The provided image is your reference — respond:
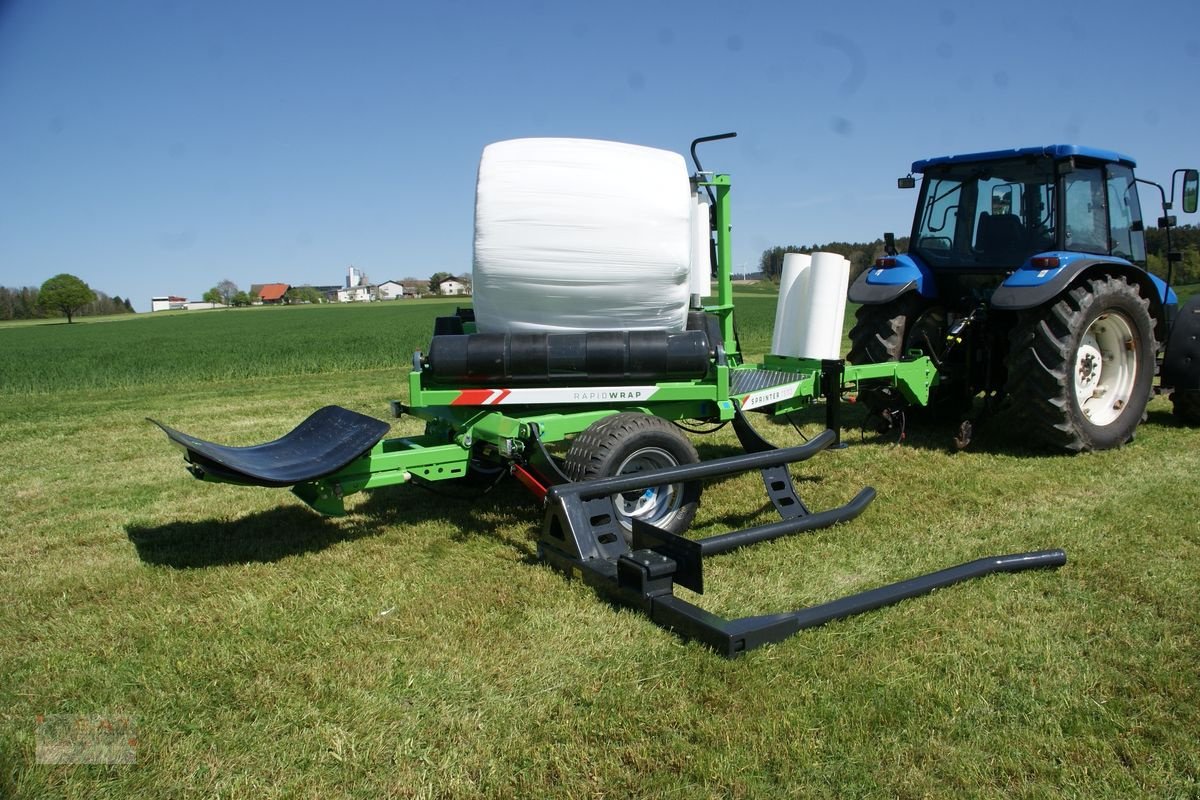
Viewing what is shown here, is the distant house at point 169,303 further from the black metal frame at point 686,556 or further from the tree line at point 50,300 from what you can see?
the black metal frame at point 686,556

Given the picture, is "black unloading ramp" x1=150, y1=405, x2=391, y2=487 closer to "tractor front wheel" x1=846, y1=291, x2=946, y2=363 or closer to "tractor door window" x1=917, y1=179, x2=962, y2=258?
"tractor front wheel" x1=846, y1=291, x2=946, y2=363

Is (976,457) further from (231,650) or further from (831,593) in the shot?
(231,650)

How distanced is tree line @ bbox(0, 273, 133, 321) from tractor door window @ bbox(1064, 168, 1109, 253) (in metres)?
69.8

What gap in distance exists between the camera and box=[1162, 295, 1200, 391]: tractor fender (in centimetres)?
713

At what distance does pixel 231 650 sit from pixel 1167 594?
394 cm

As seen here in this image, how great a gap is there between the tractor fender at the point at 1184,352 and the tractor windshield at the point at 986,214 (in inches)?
60.5

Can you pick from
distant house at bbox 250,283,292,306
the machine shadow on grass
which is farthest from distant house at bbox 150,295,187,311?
the machine shadow on grass

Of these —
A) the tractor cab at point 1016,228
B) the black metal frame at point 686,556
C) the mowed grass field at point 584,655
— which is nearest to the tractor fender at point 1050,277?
the tractor cab at point 1016,228

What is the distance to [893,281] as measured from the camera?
7.17 metres

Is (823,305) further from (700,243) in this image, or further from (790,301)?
(700,243)

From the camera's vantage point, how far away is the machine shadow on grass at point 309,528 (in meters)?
4.79

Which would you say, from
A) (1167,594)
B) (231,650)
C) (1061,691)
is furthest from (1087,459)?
(231,650)

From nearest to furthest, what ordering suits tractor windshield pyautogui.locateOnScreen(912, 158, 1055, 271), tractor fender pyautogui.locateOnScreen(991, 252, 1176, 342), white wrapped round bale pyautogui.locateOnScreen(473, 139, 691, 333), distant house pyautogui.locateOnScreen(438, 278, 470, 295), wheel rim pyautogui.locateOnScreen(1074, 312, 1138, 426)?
white wrapped round bale pyautogui.locateOnScreen(473, 139, 691, 333) < tractor fender pyautogui.locateOnScreen(991, 252, 1176, 342) < wheel rim pyautogui.locateOnScreen(1074, 312, 1138, 426) < tractor windshield pyautogui.locateOnScreen(912, 158, 1055, 271) < distant house pyautogui.locateOnScreen(438, 278, 470, 295)

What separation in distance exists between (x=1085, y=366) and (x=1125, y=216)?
1472 mm
